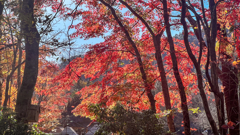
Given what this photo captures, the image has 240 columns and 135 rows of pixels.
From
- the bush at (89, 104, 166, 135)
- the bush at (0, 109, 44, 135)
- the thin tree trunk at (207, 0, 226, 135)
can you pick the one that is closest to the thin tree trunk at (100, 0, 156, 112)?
the bush at (89, 104, 166, 135)

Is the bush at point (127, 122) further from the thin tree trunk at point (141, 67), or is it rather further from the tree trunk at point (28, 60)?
the thin tree trunk at point (141, 67)

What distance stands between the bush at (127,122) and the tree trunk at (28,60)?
5.08 feet

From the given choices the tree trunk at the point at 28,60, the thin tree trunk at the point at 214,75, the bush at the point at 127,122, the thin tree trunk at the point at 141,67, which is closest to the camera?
the bush at the point at 127,122

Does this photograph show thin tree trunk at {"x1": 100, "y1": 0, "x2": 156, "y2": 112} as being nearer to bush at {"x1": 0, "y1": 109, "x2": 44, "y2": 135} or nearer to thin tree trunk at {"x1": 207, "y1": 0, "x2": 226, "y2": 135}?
thin tree trunk at {"x1": 207, "y1": 0, "x2": 226, "y2": 135}

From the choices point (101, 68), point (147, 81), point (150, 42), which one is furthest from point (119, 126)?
point (150, 42)

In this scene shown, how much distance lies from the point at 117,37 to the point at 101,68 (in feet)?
4.06

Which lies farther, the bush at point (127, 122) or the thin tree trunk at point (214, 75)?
the thin tree trunk at point (214, 75)

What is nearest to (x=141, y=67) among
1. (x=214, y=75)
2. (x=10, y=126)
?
(x=214, y=75)

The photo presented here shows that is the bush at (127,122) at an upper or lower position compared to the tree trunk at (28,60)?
lower

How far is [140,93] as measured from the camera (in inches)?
254

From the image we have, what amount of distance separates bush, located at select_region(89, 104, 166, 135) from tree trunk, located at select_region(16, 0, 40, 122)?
1.55m

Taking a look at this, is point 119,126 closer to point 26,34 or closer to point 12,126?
point 12,126

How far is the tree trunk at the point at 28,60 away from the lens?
393 centimetres

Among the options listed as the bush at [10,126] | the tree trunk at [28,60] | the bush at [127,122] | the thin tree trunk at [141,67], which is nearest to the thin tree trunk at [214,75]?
the bush at [127,122]
